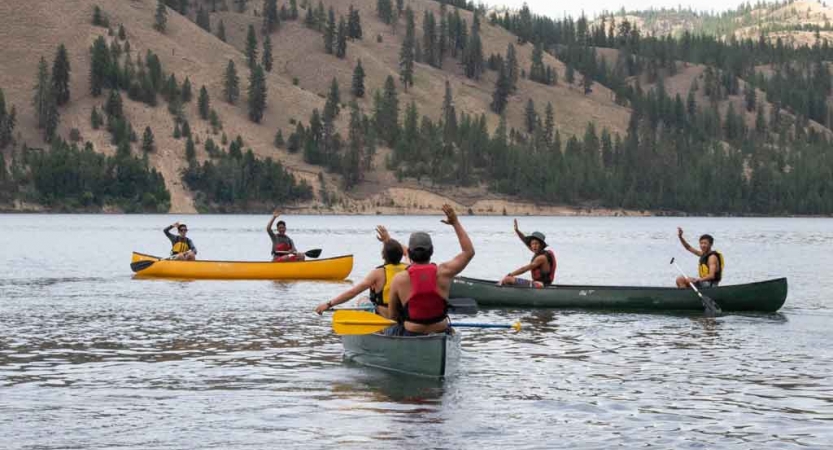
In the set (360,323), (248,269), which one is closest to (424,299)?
(360,323)

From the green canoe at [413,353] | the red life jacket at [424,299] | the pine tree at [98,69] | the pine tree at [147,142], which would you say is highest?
the pine tree at [98,69]

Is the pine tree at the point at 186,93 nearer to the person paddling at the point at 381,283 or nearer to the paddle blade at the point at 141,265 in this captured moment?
the paddle blade at the point at 141,265

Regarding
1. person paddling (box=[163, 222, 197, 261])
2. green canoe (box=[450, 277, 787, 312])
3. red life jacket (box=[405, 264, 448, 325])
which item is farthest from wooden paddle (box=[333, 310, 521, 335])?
person paddling (box=[163, 222, 197, 261])

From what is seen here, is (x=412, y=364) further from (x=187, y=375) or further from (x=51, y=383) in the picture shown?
(x=51, y=383)

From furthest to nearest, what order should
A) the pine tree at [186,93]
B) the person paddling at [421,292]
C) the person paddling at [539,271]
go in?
the pine tree at [186,93]
the person paddling at [539,271]
the person paddling at [421,292]

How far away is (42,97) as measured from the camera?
183 meters

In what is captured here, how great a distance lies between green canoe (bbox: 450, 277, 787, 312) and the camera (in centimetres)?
3322

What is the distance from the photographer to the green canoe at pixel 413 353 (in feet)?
64.6

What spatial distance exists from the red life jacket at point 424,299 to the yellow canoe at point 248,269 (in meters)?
26.8

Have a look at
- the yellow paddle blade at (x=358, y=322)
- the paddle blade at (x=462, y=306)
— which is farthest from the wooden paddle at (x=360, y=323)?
the paddle blade at (x=462, y=306)

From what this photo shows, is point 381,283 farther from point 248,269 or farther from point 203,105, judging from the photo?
point 203,105

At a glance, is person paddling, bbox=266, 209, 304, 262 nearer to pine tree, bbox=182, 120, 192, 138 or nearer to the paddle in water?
the paddle in water

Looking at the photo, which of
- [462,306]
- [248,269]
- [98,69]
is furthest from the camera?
[98,69]

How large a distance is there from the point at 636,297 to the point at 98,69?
173516 mm
